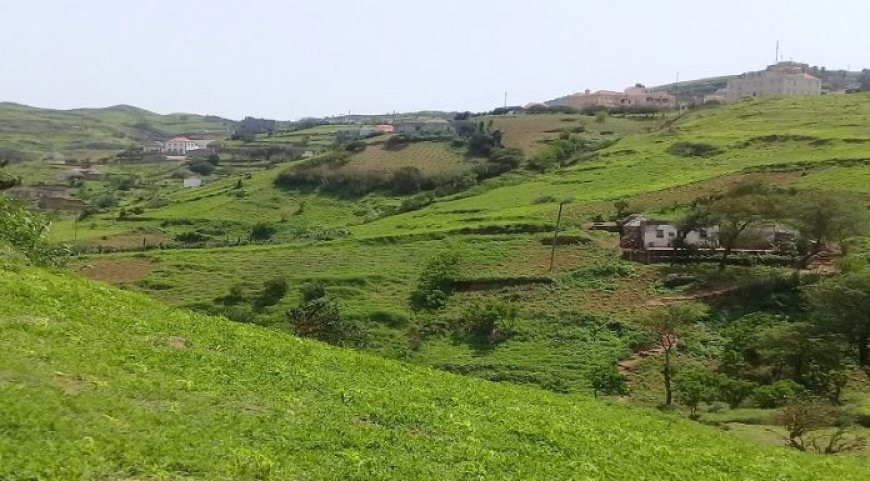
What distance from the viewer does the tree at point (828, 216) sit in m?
44.2

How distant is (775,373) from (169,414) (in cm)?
2801

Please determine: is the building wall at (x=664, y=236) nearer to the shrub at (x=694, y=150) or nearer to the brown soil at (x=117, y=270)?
the shrub at (x=694, y=150)

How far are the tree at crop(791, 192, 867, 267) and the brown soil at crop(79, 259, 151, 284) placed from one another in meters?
41.3

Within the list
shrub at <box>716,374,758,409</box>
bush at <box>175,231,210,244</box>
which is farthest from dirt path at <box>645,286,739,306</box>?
bush at <box>175,231,210,244</box>

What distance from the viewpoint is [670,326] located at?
116 ft

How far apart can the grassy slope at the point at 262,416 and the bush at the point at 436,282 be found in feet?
90.8

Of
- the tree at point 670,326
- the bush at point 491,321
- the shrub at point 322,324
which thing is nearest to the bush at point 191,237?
the shrub at point 322,324

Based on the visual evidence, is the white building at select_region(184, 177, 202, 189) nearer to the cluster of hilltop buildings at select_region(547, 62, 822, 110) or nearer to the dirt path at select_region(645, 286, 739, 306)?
the cluster of hilltop buildings at select_region(547, 62, 822, 110)

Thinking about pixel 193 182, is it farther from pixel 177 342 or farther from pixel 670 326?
pixel 177 342

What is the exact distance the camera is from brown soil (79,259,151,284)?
177 feet

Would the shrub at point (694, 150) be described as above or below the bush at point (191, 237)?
above

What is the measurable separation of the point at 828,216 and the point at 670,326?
15.3 meters

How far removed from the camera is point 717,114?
106812 millimetres

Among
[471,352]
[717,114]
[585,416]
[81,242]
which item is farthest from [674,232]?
[717,114]
